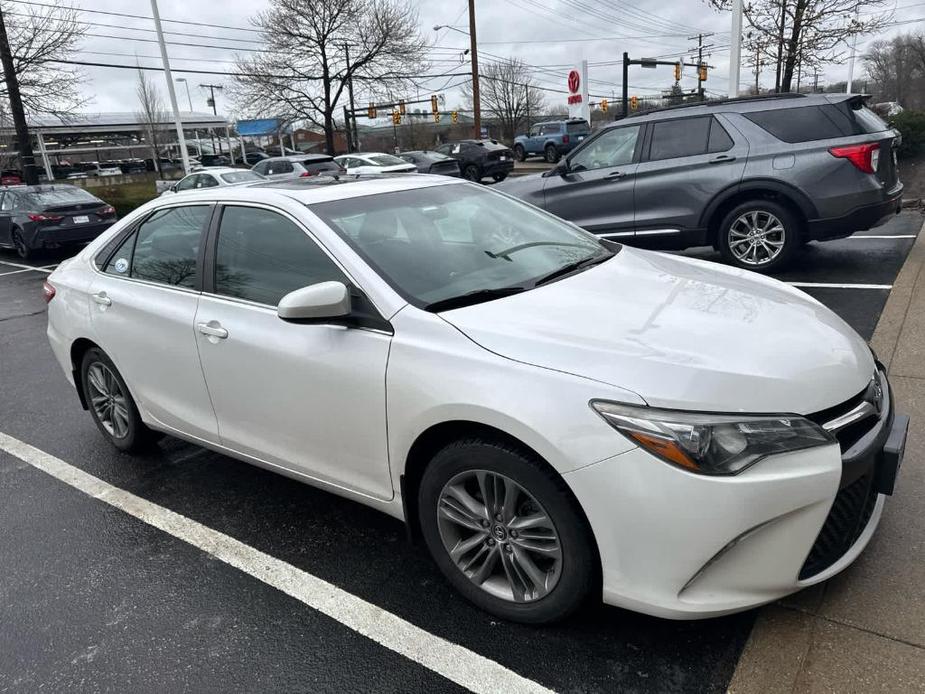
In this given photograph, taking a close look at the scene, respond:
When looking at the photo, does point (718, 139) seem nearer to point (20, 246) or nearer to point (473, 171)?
point (20, 246)

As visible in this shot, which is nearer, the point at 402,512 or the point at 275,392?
the point at 402,512

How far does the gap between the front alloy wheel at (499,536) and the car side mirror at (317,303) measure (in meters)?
0.76

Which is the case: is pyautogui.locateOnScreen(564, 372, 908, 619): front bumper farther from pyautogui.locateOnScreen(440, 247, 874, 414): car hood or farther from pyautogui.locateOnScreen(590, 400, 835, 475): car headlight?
pyautogui.locateOnScreen(440, 247, 874, 414): car hood

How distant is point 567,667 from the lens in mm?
2316

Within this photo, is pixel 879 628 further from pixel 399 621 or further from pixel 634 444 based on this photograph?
pixel 399 621

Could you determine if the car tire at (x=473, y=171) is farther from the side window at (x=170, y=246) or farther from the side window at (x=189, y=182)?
the side window at (x=170, y=246)

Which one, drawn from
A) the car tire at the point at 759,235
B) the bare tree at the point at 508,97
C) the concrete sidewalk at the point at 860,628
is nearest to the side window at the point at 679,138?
the car tire at the point at 759,235

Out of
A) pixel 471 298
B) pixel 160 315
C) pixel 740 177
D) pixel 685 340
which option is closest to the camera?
pixel 685 340

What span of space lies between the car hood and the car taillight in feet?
14.5

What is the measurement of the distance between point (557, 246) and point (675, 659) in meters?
1.91

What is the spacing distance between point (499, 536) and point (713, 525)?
77 cm

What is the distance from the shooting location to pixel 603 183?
7949mm

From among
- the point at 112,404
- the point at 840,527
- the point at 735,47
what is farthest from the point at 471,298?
the point at 735,47

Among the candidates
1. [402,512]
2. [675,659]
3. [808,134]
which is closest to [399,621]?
[402,512]
